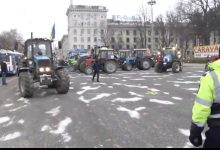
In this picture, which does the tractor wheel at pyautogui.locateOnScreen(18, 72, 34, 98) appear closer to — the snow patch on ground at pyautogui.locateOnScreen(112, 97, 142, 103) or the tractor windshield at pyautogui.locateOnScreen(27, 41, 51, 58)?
the tractor windshield at pyautogui.locateOnScreen(27, 41, 51, 58)

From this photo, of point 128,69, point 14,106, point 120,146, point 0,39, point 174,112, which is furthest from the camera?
point 0,39

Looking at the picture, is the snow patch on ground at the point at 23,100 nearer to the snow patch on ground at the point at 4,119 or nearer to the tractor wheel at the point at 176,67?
the snow patch on ground at the point at 4,119

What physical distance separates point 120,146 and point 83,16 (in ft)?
490

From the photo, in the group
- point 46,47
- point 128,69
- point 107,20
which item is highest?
point 107,20

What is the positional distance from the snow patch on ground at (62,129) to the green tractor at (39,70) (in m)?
6.26

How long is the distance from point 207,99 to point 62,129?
18.6 feet

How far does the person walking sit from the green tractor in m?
12.6

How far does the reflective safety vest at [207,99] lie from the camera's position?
4.11m

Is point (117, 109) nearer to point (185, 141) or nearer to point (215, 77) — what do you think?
point (185, 141)

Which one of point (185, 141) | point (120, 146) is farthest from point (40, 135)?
point (185, 141)

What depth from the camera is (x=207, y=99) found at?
13.5ft

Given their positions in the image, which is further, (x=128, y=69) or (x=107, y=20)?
(x=107, y=20)

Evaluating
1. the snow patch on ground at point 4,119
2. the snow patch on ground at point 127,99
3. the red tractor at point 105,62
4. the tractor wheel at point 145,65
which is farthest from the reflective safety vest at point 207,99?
the tractor wheel at point 145,65

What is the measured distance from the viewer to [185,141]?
7.70 m
